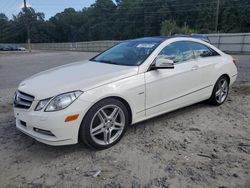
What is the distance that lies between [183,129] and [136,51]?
1.53 meters

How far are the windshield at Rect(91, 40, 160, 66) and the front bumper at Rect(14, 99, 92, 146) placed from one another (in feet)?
3.99

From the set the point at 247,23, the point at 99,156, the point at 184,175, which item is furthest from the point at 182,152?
the point at 247,23

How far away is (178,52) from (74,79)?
76.8 inches

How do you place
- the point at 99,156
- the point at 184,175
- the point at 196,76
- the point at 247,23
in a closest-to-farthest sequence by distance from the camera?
the point at 184,175
the point at 99,156
the point at 196,76
the point at 247,23

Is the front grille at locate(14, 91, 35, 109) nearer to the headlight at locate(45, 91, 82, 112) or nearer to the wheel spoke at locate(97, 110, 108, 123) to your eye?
the headlight at locate(45, 91, 82, 112)

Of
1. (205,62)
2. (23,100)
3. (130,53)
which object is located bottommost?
(23,100)

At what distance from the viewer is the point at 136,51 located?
161 inches

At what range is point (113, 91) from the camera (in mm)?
3217

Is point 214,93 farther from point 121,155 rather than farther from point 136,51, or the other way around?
point 121,155

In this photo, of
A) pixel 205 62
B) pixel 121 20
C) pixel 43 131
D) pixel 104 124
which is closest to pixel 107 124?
pixel 104 124

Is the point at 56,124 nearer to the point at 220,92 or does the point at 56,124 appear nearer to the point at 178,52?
the point at 178,52

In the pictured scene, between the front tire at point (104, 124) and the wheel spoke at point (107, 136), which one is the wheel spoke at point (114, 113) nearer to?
the front tire at point (104, 124)

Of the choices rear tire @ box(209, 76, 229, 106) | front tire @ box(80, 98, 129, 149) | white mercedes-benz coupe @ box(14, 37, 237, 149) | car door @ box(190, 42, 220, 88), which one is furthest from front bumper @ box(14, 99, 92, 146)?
rear tire @ box(209, 76, 229, 106)

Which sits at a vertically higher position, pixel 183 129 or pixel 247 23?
pixel 247 23
